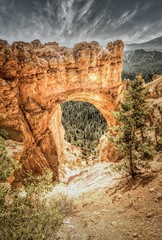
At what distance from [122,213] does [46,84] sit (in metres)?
20.2

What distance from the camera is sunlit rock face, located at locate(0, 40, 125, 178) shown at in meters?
23.0

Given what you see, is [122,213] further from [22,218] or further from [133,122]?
[22,218]

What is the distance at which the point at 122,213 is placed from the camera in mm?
12562

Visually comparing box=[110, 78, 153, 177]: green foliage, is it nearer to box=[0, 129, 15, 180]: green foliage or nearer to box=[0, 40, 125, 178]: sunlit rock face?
box=[0, 129, 15, 180]: green foliage

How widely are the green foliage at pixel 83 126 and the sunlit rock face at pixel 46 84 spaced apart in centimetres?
2154

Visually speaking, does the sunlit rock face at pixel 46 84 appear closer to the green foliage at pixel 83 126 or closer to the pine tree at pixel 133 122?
the pine tree at pixel 133 122

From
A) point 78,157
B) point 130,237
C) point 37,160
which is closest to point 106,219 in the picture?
point 130,237

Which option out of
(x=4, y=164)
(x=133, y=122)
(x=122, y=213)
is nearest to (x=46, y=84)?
(x=133, y=122)

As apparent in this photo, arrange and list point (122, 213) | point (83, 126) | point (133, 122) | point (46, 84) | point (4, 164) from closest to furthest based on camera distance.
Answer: point (4, 164) → point (122, 213) → point (133, 122) → point (46, 84) → point (83, 126)

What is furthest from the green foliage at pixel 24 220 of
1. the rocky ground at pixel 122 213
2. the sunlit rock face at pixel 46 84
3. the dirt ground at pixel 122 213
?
the sunlit rock face at pixel 46 84

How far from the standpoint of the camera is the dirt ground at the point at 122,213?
1046 cm

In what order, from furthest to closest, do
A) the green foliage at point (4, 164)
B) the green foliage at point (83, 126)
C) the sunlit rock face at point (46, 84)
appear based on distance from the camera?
the green foliage at point (83, 126) < the sunlit rock face at point (46, 84) < the green foliage at point (4, 164)

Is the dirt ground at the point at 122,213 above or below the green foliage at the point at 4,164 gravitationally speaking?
below

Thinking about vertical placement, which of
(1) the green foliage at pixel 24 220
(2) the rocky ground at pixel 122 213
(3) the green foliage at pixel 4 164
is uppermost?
(3) the green foliage at pixel 4 164
